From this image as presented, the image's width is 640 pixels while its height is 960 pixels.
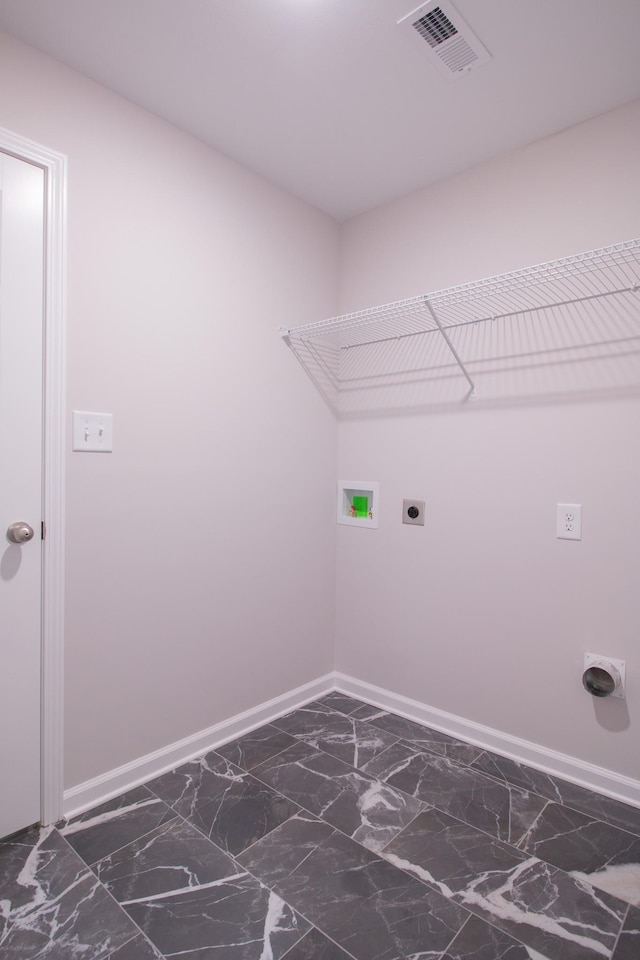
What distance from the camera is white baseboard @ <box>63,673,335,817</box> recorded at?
1.65 meters

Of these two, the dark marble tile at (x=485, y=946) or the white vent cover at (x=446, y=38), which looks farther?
the white vent cover at (x=446, y=38)

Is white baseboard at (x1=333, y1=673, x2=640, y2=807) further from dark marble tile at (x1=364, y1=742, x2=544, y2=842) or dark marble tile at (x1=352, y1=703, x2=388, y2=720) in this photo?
dark marble tile at (x1=364, y1=742, x2=544, y2=842)

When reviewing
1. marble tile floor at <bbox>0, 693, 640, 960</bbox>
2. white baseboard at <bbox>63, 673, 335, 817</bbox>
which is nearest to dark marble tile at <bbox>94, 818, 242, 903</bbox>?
marble tile floor at <bbox>0, 693, 640, 960</bbox>

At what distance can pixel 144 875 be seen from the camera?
1.37 m

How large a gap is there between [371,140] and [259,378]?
993mm

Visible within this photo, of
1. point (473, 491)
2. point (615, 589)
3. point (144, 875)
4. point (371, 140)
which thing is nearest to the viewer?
point (144, 875)

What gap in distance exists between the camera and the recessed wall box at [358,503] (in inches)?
96.0

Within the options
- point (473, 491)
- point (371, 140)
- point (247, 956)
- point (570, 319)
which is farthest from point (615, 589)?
point (371, 140)

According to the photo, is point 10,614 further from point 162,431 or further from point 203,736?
point 203,736

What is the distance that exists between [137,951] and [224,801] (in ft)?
1.75

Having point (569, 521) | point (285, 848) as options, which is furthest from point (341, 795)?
point (569, 521)

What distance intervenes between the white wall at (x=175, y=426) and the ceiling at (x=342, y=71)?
0.14 metres

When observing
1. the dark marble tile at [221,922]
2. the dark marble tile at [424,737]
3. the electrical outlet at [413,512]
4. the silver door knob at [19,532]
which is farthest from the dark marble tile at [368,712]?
the silver door knob at [19,532]

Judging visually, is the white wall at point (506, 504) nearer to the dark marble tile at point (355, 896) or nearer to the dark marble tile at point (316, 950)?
the dark marble tile at point (355, 896)
